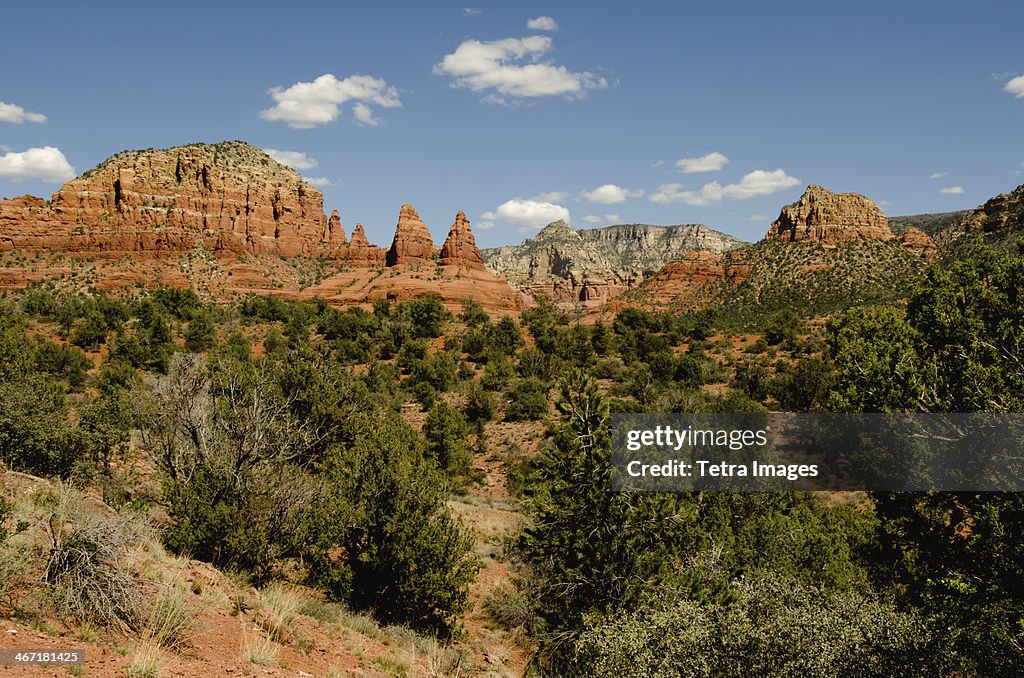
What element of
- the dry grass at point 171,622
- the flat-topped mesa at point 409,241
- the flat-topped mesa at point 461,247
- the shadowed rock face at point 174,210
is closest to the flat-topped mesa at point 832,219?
the flat-topped mesa at point 461,247

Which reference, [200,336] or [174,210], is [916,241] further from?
[174,210]

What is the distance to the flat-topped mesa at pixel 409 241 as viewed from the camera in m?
97.6

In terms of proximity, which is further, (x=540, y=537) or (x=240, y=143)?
(x=240, y=143)

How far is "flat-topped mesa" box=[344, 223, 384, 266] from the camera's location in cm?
10144

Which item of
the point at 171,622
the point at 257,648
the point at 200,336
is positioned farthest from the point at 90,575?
the point at 200,336

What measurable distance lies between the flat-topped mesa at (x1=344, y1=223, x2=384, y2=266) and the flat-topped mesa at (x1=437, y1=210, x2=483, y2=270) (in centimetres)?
1339

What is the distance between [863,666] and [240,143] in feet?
416

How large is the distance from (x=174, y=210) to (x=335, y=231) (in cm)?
2863

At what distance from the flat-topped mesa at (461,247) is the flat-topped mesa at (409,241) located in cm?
382

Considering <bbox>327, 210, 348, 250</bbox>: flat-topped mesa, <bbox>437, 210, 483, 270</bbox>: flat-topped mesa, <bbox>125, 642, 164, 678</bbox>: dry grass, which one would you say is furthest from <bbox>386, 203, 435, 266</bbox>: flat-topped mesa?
<bbox>125, 642, 164, 678</bbox>: dry grass

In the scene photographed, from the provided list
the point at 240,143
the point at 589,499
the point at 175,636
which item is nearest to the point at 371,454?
the point at 589,499

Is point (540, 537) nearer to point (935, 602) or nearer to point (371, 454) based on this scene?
point (371, 454)

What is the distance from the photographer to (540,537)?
47.5ft

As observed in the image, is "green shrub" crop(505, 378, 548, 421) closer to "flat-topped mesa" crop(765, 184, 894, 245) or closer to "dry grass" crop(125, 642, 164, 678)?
"dry grass" crop(125, 642, 164, 678)
